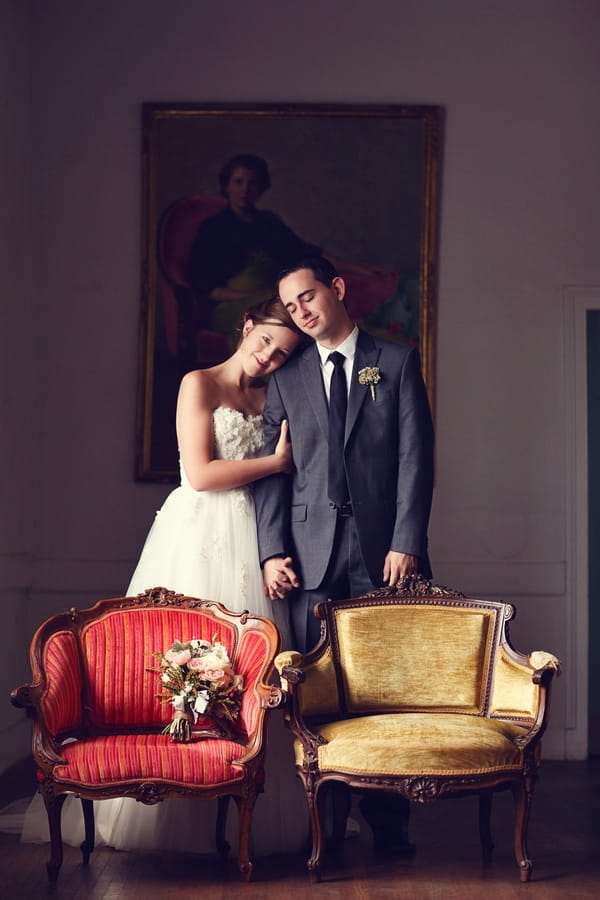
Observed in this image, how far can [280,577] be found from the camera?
404 centimetres

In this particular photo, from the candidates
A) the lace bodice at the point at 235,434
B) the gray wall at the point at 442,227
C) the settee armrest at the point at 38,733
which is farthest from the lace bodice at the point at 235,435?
the gray wall at the point at 442,227

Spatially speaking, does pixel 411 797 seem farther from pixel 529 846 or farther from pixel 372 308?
pixel 372 308

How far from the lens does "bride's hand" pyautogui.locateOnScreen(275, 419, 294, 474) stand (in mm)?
4207

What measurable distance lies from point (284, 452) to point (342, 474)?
0.30 m

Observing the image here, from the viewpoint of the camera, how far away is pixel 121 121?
19.6 feet

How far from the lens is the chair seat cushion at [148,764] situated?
3355mm

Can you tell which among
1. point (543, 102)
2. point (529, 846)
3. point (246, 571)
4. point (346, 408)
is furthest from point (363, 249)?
point (529, 846)

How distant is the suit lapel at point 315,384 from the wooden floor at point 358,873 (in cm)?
160

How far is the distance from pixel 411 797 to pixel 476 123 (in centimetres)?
406

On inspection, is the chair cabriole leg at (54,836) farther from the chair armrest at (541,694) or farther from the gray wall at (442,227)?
the gray wall at (442,227)

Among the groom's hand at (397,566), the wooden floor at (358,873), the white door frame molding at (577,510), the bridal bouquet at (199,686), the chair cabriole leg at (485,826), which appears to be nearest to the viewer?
the wooden floor at (358,873)

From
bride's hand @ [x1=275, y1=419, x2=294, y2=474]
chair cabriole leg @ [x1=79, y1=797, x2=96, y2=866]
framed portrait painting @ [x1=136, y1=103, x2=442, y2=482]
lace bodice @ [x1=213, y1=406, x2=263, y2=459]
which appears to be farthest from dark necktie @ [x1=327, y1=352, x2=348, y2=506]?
framed portrait painting @ [x1=136, y1=103, x2=442, y2=482]

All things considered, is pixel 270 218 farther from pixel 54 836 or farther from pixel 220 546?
pixel 54 836

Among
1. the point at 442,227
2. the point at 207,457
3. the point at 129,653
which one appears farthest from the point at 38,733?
the point at 442,227
